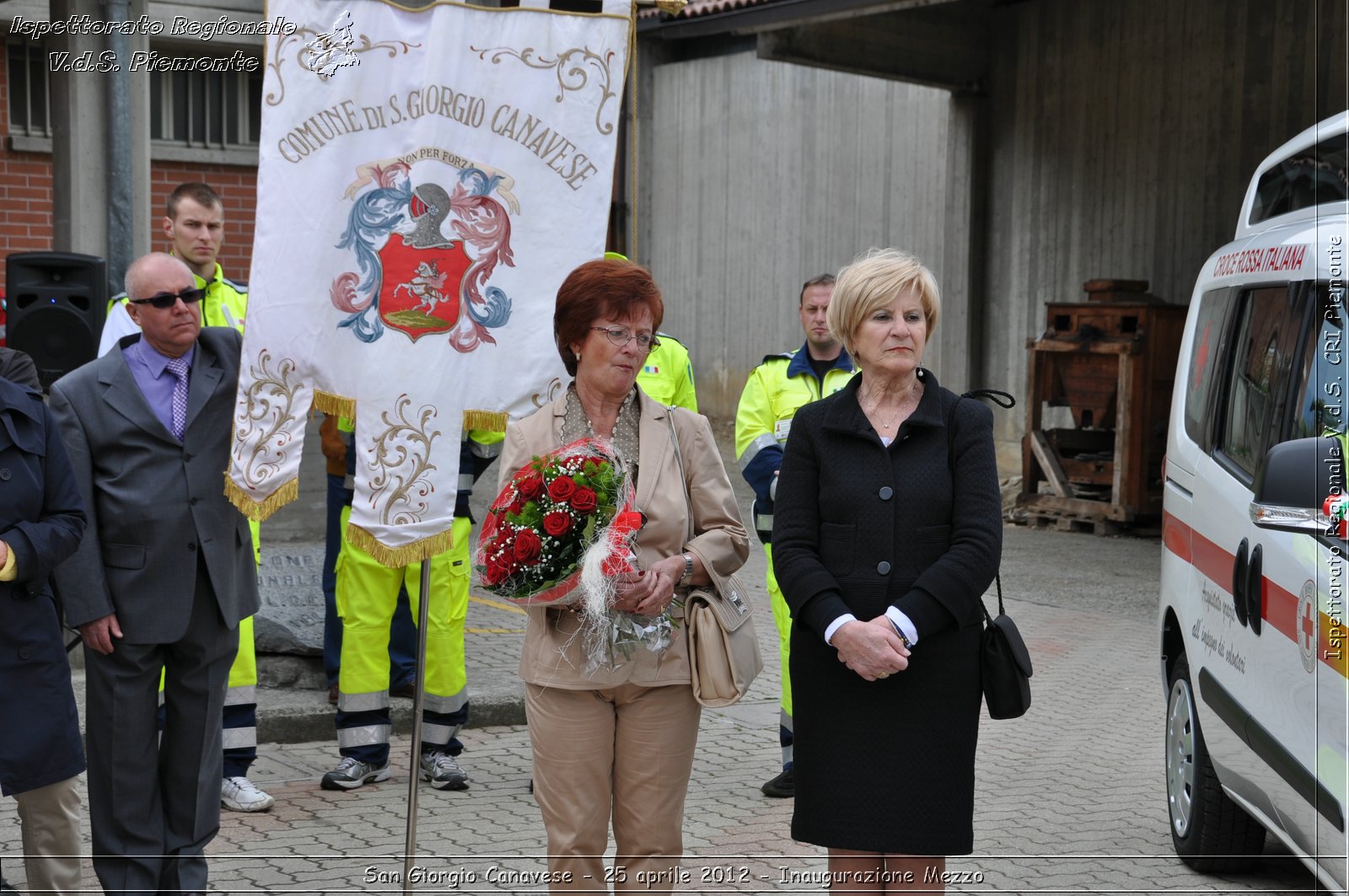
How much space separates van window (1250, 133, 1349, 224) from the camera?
474 centimetres

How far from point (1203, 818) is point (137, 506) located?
3.81 metres

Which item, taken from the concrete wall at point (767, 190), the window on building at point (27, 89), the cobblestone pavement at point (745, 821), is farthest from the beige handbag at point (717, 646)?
the concrete wall at point (767, 190)

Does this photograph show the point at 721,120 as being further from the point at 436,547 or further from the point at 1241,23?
the point at 436,547

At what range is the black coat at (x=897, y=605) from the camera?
361cm

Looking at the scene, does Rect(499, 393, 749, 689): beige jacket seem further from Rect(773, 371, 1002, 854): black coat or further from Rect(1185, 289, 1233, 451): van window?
Rect(1185, 289, 1233, 451): van window

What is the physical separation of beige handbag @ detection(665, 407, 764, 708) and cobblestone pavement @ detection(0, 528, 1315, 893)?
1.75 ft

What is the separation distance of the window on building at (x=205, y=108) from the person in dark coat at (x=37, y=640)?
11772mm

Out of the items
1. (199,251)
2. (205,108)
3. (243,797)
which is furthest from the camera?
(205,108)

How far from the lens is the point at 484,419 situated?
14.7 ft

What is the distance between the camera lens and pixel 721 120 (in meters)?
20.5

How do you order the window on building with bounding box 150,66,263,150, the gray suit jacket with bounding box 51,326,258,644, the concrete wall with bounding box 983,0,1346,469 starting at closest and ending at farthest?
the gray suit jacket with bounding box 51,326,258,644 → the concrete wall with bounding box 983,0,1346,469 → the window on building with bounding box 150,66,263,150

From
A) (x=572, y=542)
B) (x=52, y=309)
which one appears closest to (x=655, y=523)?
(x=572, y=542)

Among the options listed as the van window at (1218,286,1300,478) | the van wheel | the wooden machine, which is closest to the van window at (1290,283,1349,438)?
the van window at (1218,286,1300,478)

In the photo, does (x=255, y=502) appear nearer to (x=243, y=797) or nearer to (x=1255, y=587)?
(x=243, y=797)
